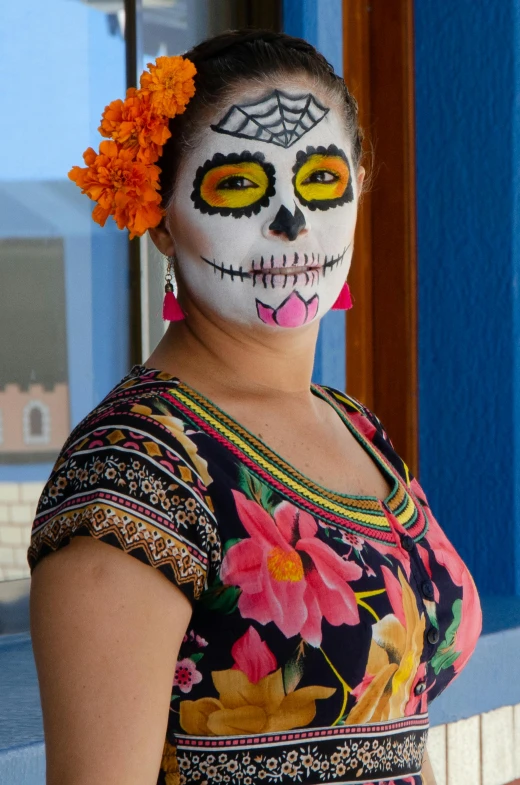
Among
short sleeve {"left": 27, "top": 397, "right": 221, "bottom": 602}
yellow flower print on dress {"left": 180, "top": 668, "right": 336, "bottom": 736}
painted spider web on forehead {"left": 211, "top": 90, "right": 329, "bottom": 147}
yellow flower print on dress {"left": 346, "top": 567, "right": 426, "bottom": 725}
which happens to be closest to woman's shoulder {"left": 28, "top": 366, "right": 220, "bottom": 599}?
short sleeve {"left": 27, "top": 397, "right": 221, "bottom": 602}

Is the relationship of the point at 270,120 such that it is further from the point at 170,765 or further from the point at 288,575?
the point at 170,765

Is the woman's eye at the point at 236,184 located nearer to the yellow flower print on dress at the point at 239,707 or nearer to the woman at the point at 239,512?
the woman at the point at 239,512

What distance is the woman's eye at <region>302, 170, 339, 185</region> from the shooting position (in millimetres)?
1513

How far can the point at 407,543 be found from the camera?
4.70 feet

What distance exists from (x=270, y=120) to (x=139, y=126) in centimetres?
18

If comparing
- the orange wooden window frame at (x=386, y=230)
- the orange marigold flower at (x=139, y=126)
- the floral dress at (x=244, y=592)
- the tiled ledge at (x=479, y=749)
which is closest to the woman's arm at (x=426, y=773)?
the floral dress at (x=244, y=592)

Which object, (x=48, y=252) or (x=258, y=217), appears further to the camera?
(x=48, y=252)

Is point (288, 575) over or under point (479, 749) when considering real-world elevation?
over

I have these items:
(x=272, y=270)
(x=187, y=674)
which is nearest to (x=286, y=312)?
(x=272, y=270)

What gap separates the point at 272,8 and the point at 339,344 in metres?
0.91

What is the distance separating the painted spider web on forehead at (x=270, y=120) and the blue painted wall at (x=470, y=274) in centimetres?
168

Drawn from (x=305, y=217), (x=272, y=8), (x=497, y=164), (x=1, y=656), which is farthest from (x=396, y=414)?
(x=305, y=217)

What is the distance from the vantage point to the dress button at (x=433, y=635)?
1.38 metres

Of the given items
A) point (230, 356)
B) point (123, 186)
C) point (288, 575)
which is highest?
point (123, 186)
